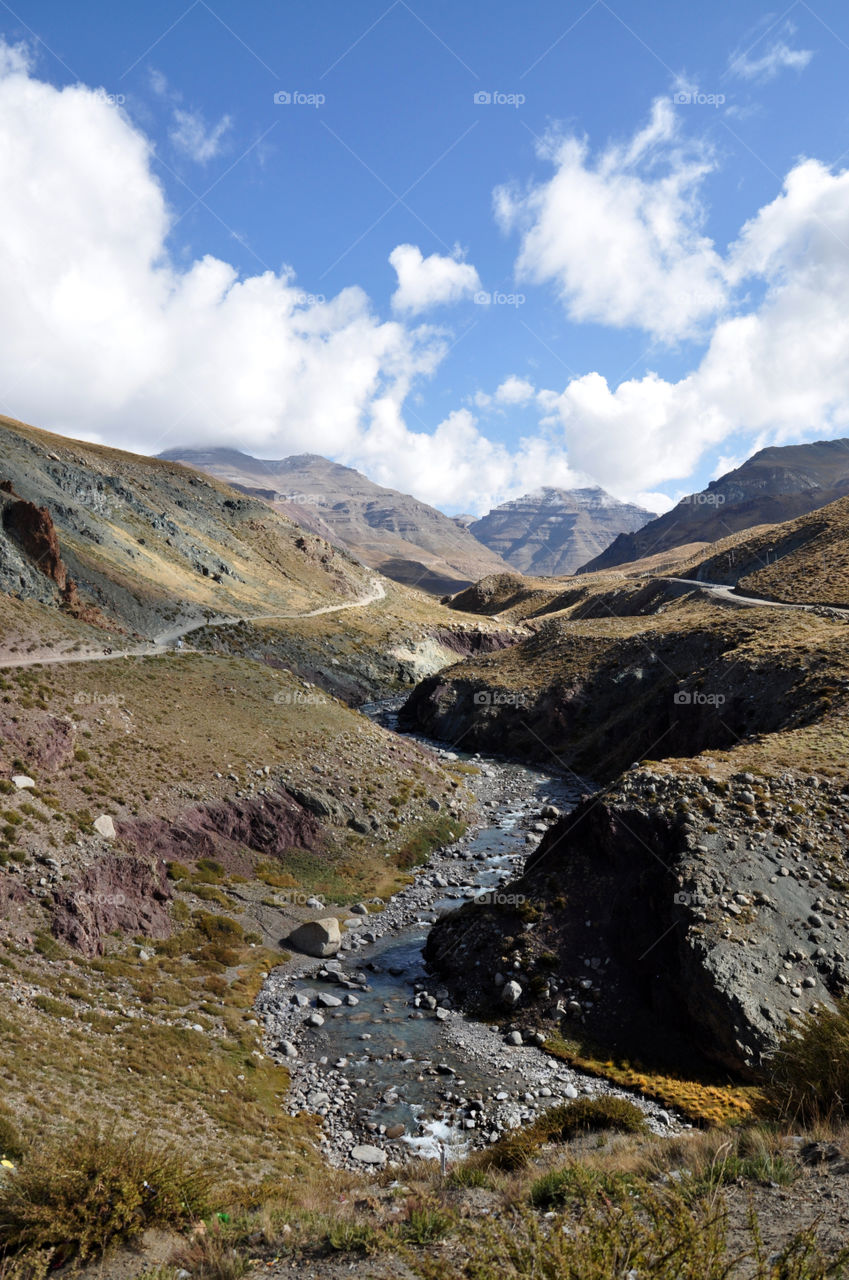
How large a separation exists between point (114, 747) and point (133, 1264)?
111 ft

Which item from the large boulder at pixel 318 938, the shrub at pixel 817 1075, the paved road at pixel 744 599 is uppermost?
the paved road at pixel 744 599

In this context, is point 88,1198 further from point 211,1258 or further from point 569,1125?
point 569,1125

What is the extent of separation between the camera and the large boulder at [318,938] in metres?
34.3

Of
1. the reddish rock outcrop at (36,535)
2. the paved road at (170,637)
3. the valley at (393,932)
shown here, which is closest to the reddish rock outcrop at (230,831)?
the valley at (393,932)

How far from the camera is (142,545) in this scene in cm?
11150

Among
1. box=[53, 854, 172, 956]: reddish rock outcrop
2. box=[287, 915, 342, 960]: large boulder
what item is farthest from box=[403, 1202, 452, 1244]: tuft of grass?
box=[287, 915, 342, 960]: large boulder

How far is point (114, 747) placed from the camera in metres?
41.3

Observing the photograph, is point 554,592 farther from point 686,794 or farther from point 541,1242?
point 541,1242

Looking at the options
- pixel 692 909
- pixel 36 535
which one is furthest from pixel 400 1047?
pixel 36 535

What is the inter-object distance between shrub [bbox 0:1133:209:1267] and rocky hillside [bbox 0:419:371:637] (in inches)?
2400

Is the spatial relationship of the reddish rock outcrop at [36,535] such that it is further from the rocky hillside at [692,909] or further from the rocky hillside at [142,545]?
the rocky hillside at [692,909]

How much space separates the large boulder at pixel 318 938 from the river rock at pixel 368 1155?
13682mm

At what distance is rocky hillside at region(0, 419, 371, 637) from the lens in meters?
71.8

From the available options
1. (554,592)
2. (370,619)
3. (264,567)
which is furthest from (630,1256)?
(554,592)
